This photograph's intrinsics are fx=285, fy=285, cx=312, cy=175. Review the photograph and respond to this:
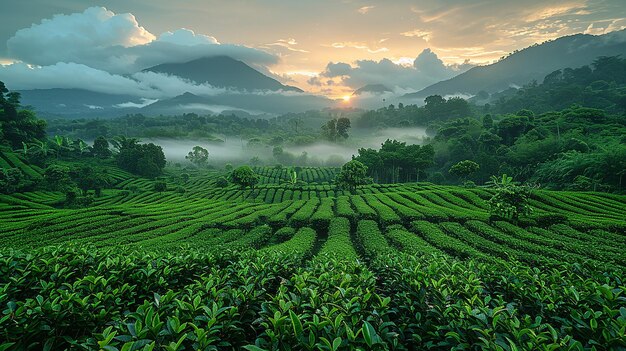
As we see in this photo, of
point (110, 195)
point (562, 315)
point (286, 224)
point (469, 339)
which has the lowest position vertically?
point (110, 195)

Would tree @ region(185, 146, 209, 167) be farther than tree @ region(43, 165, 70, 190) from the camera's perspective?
Yes

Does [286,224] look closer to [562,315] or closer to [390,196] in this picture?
[390,196]

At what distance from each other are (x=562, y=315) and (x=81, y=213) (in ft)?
112

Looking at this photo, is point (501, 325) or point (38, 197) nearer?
point (501, 325)

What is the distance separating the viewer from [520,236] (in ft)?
64.3

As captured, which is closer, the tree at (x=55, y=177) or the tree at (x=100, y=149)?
the tree at (x=55, y=177)

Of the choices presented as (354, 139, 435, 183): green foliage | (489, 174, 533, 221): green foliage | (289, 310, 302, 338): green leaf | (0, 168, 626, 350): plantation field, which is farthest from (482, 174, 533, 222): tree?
(354, 139, 435, 183): green foliage

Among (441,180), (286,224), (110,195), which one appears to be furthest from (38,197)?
(441,180)

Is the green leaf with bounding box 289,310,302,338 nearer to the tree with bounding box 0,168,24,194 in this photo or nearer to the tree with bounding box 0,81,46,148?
the tree with bounding box 0,168,24,194

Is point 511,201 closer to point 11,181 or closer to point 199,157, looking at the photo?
point 11,181

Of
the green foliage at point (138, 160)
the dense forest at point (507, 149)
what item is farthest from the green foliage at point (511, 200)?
the green foliage at point (138, 160)

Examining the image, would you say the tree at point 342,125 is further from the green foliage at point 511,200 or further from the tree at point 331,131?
the green foliage at point 511,200

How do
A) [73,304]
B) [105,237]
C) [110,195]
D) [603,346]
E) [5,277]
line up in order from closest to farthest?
[603,346], [73,304], [5,277], [105,237], [110,195]

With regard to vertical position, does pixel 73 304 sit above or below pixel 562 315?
above
